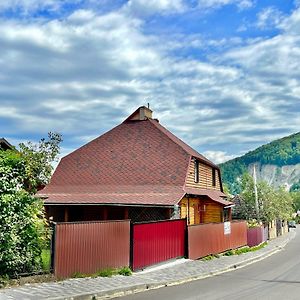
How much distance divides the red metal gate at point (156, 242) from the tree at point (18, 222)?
4.01 metres

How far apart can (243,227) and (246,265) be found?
10.1 meters

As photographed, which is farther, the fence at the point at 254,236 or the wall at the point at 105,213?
the fence at the point at 254,236

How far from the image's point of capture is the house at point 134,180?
91.8ft

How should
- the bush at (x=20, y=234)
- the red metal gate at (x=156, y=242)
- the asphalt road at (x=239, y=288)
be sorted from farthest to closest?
the red metal gate at (x=156, y=242) < the asphalt road at (x=239, y=288) < the bush at (x=20, y=234)

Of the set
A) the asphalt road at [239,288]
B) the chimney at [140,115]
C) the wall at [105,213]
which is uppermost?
the chimney at [140,115]

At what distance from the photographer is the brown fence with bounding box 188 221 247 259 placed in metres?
21.1

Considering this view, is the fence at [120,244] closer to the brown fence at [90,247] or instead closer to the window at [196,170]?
the brown fence at [90,247]

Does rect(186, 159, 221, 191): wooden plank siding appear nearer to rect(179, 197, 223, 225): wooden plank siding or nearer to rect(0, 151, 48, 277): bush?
rect(179, 197, 223, 225): wooden plank siding

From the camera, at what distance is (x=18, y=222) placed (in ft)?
39.0

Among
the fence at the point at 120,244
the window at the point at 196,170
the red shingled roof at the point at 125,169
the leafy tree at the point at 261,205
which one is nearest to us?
the fence at the point at 120,244

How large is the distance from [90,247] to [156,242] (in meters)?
4.11

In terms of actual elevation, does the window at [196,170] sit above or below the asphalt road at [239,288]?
above

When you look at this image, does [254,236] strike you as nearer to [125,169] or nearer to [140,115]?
[125,169]

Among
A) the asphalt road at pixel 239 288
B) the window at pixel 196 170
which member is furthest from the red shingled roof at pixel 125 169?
the asphalt road at pixel 239 288
